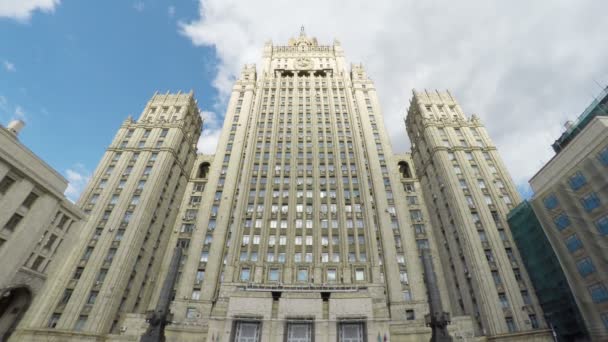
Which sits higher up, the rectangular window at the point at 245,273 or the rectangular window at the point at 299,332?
the rectangular window at the point at 245,273

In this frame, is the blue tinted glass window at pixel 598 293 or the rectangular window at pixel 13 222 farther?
the rectangular window at pixel 13 222

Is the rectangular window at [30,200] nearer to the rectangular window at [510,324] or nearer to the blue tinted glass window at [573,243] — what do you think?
the rectangular window at [510,324]

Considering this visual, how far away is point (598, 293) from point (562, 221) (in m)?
8.76

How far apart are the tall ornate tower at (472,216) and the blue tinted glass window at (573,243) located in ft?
→ 25.3

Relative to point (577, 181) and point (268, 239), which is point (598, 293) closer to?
point (577, 181)

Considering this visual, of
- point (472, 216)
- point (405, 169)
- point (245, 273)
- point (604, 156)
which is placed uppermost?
point (405, 169)

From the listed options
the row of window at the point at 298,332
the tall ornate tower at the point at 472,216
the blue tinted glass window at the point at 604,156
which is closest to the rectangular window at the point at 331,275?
the row of window at the point at 298,332

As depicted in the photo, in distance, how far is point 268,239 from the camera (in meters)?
49.1

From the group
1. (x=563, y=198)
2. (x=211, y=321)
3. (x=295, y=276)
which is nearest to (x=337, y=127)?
(x=295, y=276)

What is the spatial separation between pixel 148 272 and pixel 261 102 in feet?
141

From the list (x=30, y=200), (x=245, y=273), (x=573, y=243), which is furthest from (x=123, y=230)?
(x=573, y=243)

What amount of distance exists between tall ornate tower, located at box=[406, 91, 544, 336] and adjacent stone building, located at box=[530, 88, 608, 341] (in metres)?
6.52

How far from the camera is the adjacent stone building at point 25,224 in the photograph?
33562mm

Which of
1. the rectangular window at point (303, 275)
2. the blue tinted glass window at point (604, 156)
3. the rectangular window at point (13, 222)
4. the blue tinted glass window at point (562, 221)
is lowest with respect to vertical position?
the rectangular window at point (303, 275)
